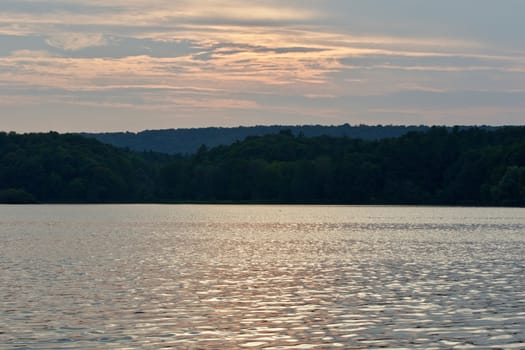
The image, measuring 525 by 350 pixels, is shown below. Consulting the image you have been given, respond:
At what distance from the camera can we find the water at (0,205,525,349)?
35406mm

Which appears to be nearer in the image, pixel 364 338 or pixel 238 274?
pixel 364 338

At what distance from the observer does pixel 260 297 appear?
47719mm

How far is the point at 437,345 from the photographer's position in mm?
33906

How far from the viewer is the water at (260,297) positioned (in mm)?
35406

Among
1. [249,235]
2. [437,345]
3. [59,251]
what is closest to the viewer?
[437,345]

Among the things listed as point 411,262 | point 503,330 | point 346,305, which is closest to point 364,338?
point 503,330

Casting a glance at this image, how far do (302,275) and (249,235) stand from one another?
5797 cm

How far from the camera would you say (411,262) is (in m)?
70.2

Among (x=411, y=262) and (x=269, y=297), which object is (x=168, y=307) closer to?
(x=269, y=297)

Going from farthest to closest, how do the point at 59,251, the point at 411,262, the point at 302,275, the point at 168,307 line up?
the point at 59,251 → the point at 411,262 → the point at 302,275 → the point at 168,307

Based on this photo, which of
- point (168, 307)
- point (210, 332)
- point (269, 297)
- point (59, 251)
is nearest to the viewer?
point (210, 332)

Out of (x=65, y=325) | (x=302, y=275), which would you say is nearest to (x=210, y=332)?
(x=65, y=325)

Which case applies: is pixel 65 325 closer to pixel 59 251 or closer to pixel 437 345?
pixel 437 345

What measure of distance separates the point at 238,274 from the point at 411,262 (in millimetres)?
15692
